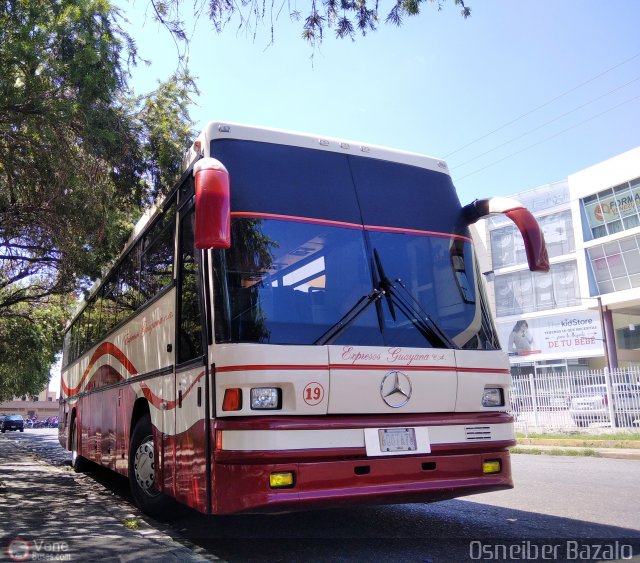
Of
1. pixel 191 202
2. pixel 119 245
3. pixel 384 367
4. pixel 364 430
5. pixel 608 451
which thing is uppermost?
pixel 119 245

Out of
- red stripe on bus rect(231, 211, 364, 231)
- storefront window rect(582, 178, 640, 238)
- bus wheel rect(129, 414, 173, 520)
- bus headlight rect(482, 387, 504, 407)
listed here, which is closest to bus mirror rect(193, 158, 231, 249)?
red stripe on bus rect(231, 211, 364, 231)

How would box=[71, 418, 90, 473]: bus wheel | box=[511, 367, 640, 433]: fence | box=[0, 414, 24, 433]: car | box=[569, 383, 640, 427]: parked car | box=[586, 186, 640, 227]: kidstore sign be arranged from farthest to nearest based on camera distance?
box=[0, 414, 24, 433]: car → box=[586, 186, 640, 227]: kidstore sign → box=[511, 367, 640, 433]: fence → box=[569, 383, 640, 427]: parked car → box=[71, 418, 90, 473]: bus wheel

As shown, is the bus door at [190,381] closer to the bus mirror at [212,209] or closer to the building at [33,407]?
the bus mirror at [212,209]

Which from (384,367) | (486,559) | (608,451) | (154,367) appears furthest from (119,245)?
(608,451)

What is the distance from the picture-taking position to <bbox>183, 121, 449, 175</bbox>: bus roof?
4941mm

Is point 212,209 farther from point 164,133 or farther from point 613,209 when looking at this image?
point 613,209

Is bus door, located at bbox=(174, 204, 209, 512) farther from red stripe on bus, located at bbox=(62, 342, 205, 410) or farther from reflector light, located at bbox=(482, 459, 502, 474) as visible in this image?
reflector light, located at bbox=(482, 459, 502, 474)

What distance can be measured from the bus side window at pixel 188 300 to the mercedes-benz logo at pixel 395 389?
1.48 meters

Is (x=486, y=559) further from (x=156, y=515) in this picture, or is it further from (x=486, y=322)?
(x=156, y=515)

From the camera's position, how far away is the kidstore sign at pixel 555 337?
43562mm

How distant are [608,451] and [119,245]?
1104cm

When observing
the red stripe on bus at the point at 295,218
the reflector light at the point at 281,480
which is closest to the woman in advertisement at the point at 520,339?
the red stripe on bus at the point at 295,218

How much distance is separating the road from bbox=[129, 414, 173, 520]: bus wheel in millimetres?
241

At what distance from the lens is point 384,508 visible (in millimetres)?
6473
